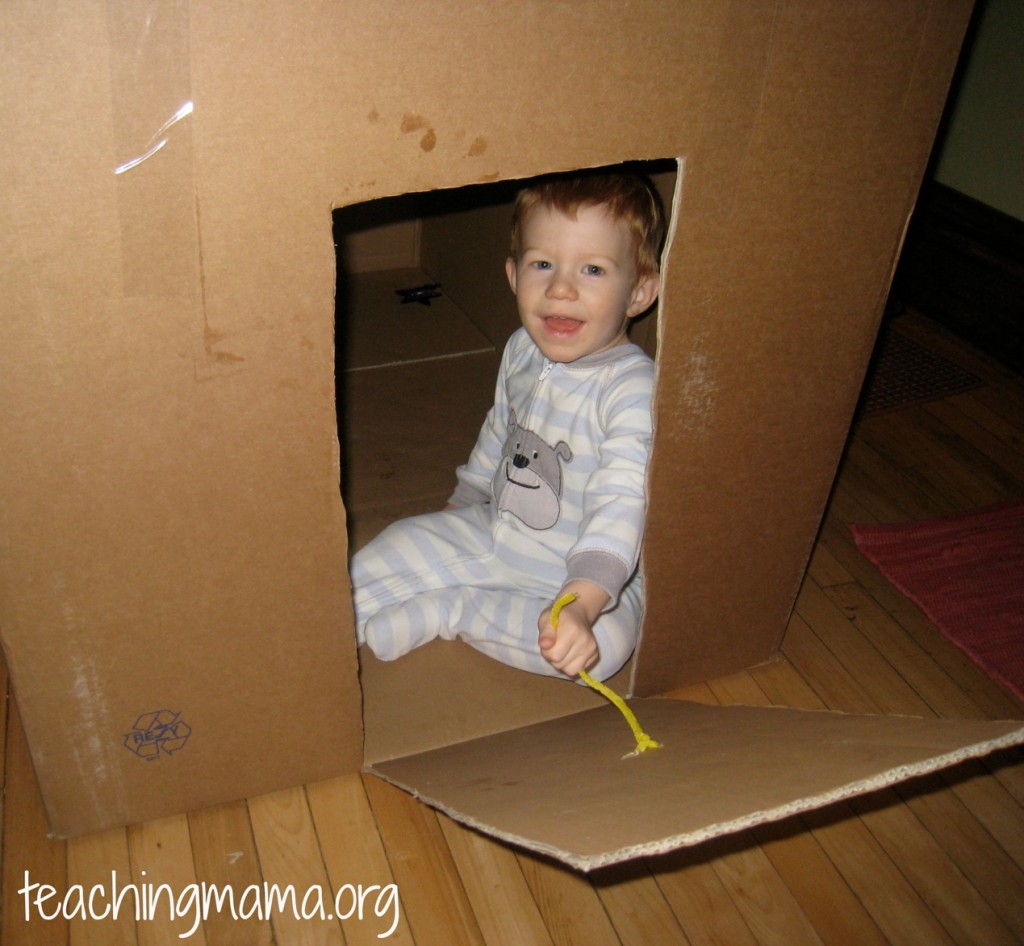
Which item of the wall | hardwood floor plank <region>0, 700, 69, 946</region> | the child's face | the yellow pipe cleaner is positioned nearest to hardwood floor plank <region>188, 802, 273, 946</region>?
hardwood floor plank <region>0, 700, 69, 946</region>

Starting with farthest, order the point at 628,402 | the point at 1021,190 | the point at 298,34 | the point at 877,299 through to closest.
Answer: the point at 1021,190 < the point at 628,402 < the point at 877,299 < the point at 298,34

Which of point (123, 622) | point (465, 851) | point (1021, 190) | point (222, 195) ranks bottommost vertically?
point (465, 851)

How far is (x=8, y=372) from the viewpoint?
59 centimetres

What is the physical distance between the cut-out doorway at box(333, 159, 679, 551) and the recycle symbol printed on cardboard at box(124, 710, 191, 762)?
0.41m

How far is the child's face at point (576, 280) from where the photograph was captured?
2.96 ft

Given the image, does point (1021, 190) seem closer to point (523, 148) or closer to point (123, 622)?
point (523, 148)

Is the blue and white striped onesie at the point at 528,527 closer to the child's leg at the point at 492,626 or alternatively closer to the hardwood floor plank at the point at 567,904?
the child's leg at the point at 492,626

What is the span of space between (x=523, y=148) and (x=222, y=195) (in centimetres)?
18

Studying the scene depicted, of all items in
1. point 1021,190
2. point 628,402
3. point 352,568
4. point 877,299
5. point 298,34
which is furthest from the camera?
point 1021,190

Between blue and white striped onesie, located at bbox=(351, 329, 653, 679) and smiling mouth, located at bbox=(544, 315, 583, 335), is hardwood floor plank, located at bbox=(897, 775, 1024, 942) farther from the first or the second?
smiling mouth, located at bbox=(544, 315, 583, 335)

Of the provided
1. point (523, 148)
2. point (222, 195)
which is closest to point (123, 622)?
point (222, 195)

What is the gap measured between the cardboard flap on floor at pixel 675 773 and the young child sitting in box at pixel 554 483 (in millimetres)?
87

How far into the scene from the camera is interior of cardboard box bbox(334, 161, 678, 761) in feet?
3.26

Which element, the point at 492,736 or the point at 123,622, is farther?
the point at 492,736
